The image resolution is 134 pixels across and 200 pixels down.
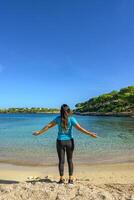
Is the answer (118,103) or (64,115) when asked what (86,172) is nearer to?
(64,115)

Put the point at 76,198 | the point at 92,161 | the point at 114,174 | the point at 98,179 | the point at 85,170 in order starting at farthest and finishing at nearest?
the point at 92,161, the point at 85,170, the point at 114,174, the point at 98,179, the point at 76,198

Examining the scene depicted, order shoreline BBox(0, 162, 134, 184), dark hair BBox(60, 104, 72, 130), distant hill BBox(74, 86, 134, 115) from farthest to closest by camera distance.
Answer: distant hill BBox(74, 86, 134, 115) → shoreline BBox(0, 162, 134, 184) → dark hair BBox(60, 104, 72, 130)

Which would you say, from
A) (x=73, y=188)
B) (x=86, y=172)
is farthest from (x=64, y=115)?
(x=86, y=172)

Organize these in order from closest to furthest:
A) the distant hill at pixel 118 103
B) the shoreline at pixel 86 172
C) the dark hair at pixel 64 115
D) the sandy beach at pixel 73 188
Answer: the sandy beach at pixel 73 188
the dark hair at pixel 64 115
the shoreline at pixel 86 172
the distant hill at pixel 118 103

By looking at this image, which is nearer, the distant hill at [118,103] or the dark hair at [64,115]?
the dark hair at [64,115]

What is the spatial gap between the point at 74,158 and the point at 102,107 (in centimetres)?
12382

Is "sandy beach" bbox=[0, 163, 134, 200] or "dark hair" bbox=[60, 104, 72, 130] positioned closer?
"sandy beach" bbox=[0, 163, 134, 200]

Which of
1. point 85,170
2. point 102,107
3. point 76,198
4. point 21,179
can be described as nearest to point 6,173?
point 21,179

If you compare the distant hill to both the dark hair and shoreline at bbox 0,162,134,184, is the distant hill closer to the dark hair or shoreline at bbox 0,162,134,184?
shoreline at bbox 0,162,134,184

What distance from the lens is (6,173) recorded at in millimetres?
10805

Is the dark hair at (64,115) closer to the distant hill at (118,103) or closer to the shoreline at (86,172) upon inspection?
the shoreline at (86,172)

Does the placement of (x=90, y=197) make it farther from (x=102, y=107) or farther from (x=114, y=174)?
(x=102, y=107)

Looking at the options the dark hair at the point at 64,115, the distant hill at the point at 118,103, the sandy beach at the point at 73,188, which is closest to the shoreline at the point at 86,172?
the sandy beach at the point at 73,188

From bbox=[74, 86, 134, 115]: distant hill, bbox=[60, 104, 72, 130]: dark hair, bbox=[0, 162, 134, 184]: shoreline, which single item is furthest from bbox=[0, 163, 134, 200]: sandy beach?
bbox=[74, 86, 134, 115]: distant hill
